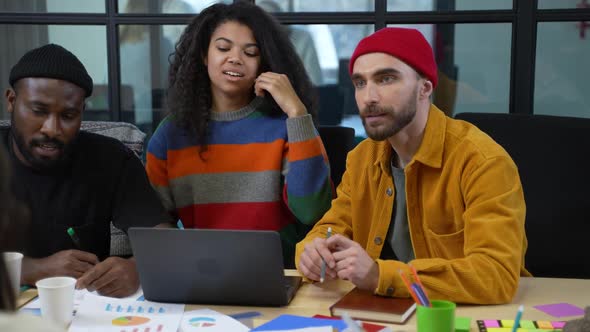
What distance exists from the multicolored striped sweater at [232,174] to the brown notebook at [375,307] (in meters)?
0.66

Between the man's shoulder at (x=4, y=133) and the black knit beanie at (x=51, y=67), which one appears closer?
→ the black knit beanie at (x=51, y=67)

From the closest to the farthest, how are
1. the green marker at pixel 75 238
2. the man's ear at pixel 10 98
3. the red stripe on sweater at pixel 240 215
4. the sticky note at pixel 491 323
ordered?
the sticky note at pixel 491 323, the green marker at pixel 75 238, the man's ear at pixel 10 98, the red stripe on sweater at pixel 240 215

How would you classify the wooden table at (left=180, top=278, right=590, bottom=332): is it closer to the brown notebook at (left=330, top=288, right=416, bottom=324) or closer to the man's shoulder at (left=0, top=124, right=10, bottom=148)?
the brown notebook at (left=330, top=288, right=416, bottom=324)

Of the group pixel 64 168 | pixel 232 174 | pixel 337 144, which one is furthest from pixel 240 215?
pixel 64 168


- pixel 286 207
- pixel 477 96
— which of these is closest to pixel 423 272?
pixel 286 207

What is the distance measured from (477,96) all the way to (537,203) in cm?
130

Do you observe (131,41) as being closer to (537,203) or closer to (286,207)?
(286,207)

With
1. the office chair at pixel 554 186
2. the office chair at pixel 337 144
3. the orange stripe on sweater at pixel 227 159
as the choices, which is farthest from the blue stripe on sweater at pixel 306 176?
the office chair at pixel 554 186

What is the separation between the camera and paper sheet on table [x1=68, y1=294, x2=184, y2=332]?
1263mm

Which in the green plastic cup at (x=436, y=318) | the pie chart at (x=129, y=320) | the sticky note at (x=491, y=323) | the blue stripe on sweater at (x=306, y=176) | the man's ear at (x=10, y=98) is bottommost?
the pie chart at (x=129, y=320)

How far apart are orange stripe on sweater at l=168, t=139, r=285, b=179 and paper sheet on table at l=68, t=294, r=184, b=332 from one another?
0.73 metres

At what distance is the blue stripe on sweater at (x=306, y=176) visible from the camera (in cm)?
196

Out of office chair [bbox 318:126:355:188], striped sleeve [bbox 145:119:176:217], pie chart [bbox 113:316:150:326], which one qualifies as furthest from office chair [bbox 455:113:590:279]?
pie chart [bbox 113:316:150:326]

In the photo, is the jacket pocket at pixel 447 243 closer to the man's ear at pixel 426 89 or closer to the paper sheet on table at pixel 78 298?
the man's ear at pixel 426 89
